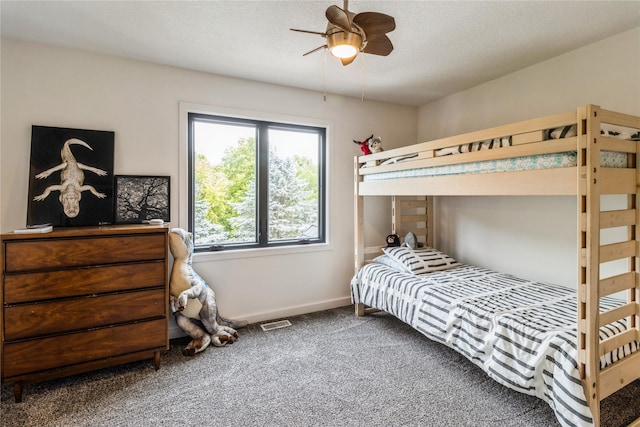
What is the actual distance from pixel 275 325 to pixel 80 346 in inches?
62.3

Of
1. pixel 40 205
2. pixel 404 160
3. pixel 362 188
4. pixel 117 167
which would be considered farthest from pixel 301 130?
pixel 40 205

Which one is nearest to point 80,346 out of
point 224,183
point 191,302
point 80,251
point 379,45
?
point 80,251

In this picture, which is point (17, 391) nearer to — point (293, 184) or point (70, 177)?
point (70, 177)

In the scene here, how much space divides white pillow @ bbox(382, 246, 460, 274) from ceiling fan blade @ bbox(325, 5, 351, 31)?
2.21 meters

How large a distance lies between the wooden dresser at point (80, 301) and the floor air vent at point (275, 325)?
96 cm

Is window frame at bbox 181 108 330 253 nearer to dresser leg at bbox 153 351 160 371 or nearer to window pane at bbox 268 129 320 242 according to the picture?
window pane at bbox 268 129 320 242

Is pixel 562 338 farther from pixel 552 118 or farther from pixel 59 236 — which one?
pixel 59 236

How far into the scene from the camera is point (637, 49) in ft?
7.41

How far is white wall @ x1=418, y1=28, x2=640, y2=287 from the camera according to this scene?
7.82 feet

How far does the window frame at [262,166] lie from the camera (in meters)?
3.06

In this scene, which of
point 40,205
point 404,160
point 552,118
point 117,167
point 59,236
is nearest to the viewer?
point 552,118

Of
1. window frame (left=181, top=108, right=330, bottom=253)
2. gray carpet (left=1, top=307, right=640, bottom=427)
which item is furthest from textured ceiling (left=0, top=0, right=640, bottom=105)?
gray carpet (left=1, top=307, right=640, bottom=427)

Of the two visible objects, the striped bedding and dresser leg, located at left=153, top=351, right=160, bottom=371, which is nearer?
the striped bedding

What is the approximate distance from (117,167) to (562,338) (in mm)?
3298
